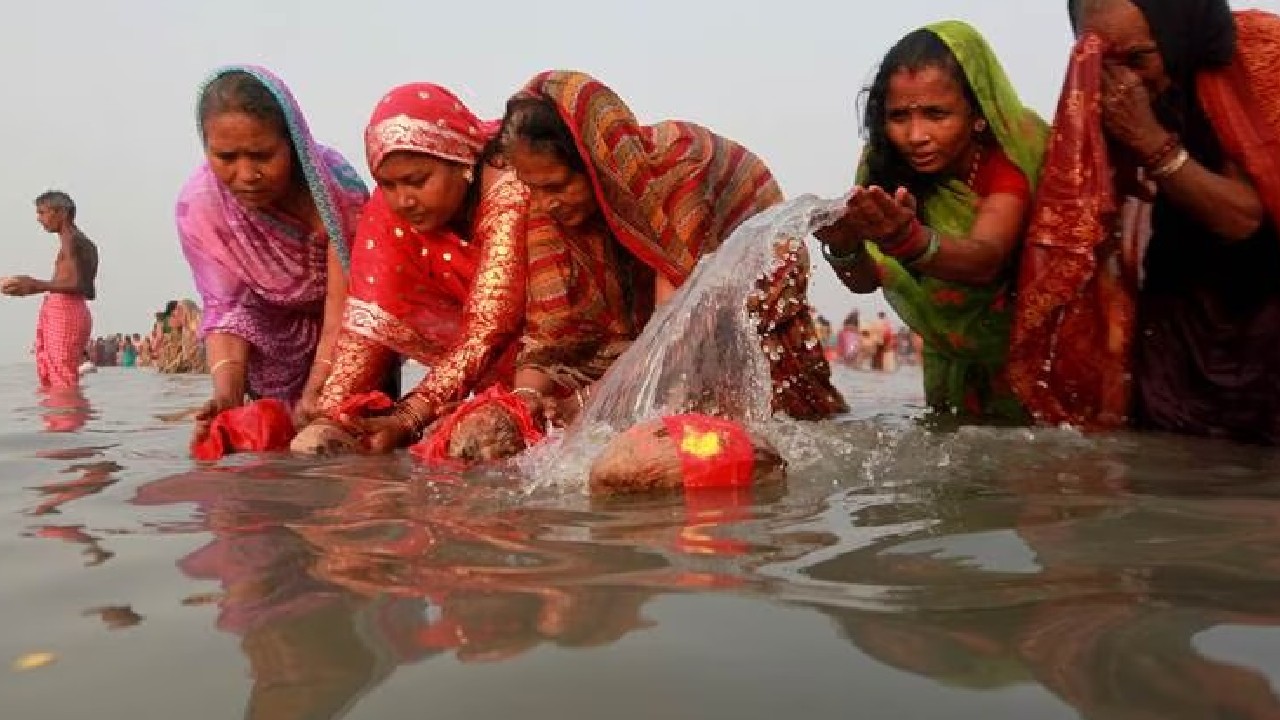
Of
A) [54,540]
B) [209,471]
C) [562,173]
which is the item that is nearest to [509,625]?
[54,540]

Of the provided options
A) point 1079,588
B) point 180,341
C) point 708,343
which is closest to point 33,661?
point 1079,588

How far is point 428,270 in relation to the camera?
13.9 feet

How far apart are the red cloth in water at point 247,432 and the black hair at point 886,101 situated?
89.4 inches

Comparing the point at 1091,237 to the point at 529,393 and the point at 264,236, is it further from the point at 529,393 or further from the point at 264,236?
the point at 264,236

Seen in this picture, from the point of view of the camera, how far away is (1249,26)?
339cm

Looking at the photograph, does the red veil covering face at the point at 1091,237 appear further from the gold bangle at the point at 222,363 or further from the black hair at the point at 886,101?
the gold bangle at the point at 222,363

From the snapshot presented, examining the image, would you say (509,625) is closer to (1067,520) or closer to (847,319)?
(1067,520)

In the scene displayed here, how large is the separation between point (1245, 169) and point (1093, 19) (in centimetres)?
66

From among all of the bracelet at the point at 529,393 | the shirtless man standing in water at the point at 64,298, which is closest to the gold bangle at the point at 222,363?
the bracelet at the point at 529,393

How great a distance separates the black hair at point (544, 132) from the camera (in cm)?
361

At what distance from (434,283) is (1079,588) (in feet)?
10.8

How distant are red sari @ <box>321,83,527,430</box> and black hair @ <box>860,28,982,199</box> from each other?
1265 millimetres

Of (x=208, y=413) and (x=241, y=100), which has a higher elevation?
(x=241, y=100)

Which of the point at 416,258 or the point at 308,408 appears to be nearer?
the point at 416,258
